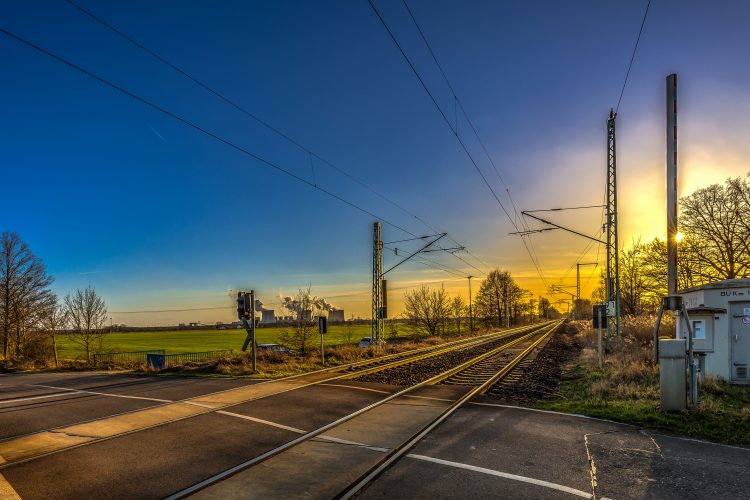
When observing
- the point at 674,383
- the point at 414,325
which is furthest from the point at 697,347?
the point at 414,325

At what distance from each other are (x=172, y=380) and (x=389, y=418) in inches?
419

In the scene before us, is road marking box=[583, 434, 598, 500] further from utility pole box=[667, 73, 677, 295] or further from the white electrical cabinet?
the white electrical cabinet

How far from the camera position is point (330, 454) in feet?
24.1

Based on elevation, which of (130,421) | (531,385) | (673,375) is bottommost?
(531,385)

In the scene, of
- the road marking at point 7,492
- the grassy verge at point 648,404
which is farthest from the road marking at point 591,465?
the road marking at point 7,492

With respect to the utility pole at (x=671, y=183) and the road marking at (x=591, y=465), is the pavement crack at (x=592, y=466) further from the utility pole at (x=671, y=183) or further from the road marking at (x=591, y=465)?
the utility pole at (x=671, y=183)

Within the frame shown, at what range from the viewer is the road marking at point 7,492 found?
5.78 meters

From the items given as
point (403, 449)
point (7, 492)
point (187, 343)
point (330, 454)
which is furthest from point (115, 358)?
point (187, 343)

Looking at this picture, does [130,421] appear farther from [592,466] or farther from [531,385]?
[531,385]

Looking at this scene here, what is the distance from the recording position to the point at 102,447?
785cm

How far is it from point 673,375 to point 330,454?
26.4ft

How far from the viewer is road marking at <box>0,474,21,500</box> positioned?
5.78 metres

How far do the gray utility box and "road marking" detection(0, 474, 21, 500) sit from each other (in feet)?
39.1

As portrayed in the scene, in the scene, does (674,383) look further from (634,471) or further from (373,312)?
(373,312)
